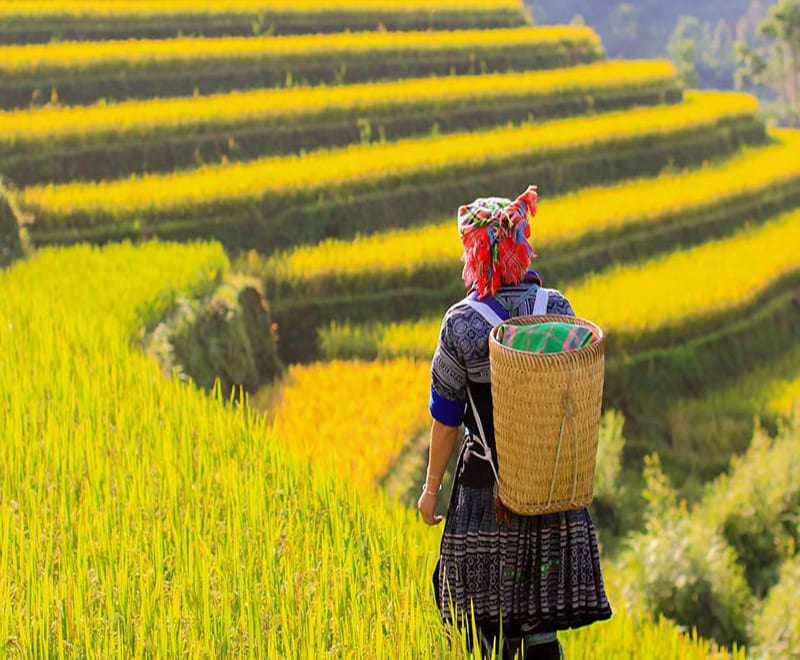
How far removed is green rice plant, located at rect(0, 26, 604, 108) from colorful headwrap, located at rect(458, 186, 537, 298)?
1046 centimetres

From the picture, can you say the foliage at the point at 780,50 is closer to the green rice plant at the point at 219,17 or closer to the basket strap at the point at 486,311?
the green rice plant at the point at 219,17

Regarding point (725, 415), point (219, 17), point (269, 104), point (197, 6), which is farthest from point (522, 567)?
point (197, 6)

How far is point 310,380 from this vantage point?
7.26 meters

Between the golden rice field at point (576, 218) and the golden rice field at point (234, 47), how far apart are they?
13.7 feet

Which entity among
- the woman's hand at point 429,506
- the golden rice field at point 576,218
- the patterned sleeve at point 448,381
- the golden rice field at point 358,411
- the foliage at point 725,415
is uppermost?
the patterned sleeve at point 448,381

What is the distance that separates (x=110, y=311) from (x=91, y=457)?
286 cm

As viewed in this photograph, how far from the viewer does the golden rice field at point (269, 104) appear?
10.4m

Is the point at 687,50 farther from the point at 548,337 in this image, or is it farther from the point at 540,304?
the point at 548,337

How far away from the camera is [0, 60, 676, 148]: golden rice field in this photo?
10.4m

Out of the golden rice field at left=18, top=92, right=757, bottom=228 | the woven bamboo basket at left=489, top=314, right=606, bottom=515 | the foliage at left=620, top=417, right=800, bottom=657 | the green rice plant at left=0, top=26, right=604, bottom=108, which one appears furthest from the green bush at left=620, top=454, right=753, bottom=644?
the green rice plant at left=0, top=26, right=604, bottom=108

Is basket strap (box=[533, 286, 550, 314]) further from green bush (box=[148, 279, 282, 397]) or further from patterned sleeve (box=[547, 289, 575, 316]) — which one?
green bush (box=[148, 279, 282, 397])

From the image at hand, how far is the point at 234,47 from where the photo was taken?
13430 millimetres

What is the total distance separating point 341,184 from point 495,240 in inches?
318

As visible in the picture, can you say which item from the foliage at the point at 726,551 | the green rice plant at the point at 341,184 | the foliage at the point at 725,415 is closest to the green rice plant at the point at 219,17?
the green rice plant at the point at 341,184
